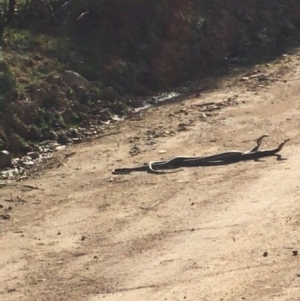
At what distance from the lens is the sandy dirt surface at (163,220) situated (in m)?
6.40

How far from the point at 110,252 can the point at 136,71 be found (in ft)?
22.6

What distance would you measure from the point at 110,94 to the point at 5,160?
2.77 metres

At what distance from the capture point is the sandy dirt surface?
640 cm

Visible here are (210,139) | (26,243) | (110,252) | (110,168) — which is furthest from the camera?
(210,139)

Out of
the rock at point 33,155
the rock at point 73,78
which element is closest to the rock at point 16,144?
the rock at point 33,155

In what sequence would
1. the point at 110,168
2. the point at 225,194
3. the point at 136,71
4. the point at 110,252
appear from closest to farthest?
the point at 110,252 → the point at 225,194 → the point at 110,168 → the point at 136,71

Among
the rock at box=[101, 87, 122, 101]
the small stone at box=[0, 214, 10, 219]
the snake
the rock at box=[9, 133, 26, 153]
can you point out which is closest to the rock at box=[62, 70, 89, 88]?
the rock at box=[101, 87, 122, 101]

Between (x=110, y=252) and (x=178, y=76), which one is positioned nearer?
(x=110, y=252)

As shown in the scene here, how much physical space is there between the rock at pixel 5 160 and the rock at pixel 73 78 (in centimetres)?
232

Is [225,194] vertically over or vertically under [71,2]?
under

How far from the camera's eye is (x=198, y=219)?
25.7 ft

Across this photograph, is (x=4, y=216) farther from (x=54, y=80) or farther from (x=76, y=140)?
(x=54, y=80)

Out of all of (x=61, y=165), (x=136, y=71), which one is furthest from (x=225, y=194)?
(x=136, y=71)

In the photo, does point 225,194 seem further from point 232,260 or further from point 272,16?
point 272,16
